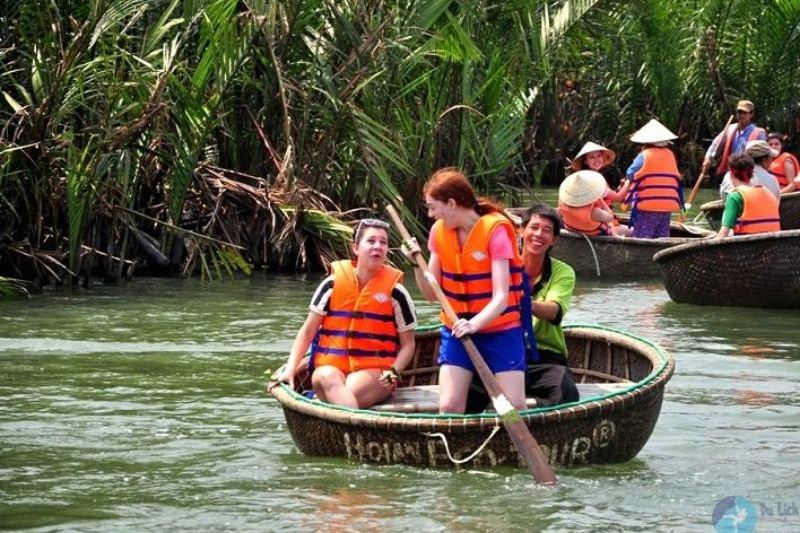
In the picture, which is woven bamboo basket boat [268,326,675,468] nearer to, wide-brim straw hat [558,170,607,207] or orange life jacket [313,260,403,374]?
orange life jacket [313,260,403,374]

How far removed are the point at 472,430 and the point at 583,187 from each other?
699 centimetres

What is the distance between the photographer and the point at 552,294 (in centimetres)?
804

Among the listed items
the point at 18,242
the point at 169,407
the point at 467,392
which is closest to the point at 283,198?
the point at 18,242

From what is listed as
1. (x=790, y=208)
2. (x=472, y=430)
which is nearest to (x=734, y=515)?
(x=472, y=430)

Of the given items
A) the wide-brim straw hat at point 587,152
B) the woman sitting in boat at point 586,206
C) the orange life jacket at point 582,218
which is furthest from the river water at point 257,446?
the orange life jacket at point 582,218

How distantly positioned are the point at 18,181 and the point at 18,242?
497mm

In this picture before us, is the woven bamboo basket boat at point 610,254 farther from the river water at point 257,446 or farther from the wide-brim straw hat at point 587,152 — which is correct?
the river water at point 257,446

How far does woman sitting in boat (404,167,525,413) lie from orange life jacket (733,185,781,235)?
20.4ft

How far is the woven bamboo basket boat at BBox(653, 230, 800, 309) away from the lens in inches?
513

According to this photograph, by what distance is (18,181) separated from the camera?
13148mm

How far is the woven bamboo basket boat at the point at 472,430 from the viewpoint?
24.2 ft

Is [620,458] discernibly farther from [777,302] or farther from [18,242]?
[18,242]

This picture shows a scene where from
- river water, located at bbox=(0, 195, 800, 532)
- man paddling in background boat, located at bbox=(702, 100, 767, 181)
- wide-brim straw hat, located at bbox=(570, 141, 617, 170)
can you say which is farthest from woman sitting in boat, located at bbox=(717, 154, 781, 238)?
man paddling in background boat, located at bbox=(702, 100, 767, 181)

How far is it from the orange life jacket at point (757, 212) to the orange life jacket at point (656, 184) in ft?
7.22
